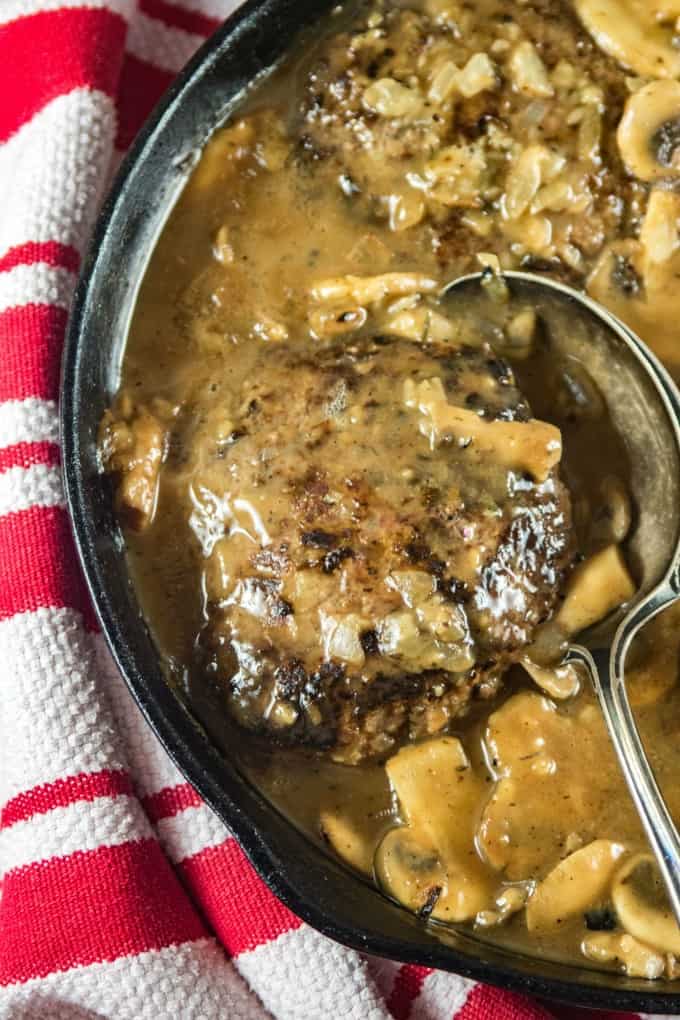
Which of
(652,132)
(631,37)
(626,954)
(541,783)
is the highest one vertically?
(631,37)

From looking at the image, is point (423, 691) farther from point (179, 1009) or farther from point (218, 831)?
point (179, 1009)

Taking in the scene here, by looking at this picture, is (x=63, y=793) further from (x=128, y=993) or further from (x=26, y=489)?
(x=26, y=489)

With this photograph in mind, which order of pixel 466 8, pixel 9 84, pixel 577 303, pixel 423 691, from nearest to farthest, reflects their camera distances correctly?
1. pixel 423 691
2. pixel 577 303
3. pixel 466 8
4. pixel 9 84

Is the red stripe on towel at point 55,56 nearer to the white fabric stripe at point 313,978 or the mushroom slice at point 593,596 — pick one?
the mushroom slice at point 593,596

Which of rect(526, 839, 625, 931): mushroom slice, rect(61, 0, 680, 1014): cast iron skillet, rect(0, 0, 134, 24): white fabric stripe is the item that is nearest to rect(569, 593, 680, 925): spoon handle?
rect(526, 839, 625, 931): mushroom slice

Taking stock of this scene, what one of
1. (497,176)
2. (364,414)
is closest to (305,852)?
(364,414)

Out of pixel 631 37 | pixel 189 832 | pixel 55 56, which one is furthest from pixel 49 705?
pixel 631 37

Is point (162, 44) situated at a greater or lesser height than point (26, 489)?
greater
